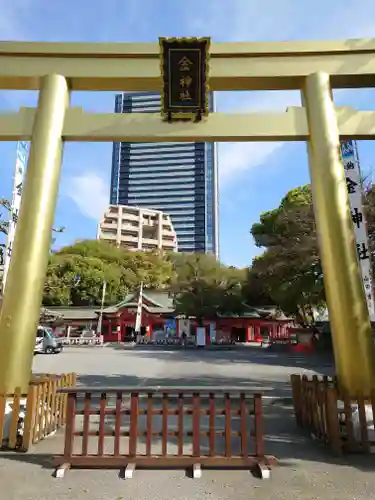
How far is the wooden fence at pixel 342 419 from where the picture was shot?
4.72 metres

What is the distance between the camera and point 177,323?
3738 cm

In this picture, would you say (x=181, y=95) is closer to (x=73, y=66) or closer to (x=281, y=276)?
(x=73, y=66)

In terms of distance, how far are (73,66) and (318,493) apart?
7254mm

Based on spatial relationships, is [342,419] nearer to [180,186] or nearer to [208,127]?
[208,127]

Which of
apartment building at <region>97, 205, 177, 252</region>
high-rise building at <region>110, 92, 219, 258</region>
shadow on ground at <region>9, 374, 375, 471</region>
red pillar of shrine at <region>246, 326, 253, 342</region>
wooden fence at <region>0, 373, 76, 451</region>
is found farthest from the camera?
high-rise building at <region>110, 92, 219, 258</region>

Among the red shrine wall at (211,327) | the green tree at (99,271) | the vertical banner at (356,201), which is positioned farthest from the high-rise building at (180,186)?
the vertical banner at (356,201)

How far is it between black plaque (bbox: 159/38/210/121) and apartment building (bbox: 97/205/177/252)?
261 ft

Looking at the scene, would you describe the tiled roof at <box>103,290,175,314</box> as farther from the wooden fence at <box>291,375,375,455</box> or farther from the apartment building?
the apartment building

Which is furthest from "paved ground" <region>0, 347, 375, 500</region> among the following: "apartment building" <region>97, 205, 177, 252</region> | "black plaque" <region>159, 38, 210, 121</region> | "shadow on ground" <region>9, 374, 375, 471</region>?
"apartment building" <region>97, 205, 177, 252</region>

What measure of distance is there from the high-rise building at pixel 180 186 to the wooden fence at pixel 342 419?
101m

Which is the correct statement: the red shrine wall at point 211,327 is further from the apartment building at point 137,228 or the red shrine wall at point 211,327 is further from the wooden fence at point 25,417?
the apartment building at point 137,228

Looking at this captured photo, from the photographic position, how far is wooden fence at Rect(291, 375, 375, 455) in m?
4.72

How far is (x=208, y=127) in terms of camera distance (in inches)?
266

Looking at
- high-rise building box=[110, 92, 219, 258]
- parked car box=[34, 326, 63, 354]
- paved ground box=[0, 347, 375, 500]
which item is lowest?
paved ground box=[0, 347, 375, 500]
